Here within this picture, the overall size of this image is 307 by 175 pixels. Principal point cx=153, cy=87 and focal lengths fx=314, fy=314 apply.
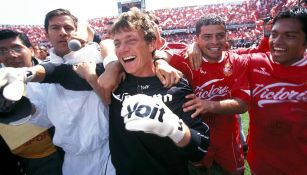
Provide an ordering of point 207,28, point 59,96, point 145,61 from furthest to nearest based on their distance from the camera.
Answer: point 207,28
point 59,96
point 145,61

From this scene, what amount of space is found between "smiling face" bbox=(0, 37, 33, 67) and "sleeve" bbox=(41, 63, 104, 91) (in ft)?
2.60

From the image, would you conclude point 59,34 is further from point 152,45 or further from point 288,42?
point 288,42

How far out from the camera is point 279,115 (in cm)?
275

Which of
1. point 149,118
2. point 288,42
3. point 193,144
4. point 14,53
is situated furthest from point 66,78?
point 288,42

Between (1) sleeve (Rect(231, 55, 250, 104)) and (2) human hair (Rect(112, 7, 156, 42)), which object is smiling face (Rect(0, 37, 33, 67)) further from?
(1) sleeve (Rect(231, 55, 250, 104))

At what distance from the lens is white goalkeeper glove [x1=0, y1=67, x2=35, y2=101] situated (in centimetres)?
181

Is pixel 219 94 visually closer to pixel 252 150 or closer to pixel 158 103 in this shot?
pixel 252 150

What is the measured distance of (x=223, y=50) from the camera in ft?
10.6

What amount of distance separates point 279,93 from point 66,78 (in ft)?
6.00

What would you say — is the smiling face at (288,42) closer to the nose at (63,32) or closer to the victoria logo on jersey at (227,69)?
the victoria logo on jersey at (227,69)

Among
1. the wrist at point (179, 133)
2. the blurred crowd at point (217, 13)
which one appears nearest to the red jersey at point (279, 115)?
the wrist at point (179, 133)

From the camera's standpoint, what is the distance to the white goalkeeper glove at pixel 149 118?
5.87ft

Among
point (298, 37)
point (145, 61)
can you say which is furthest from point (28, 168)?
point (298, 37)

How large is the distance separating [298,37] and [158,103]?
1.70 metres
